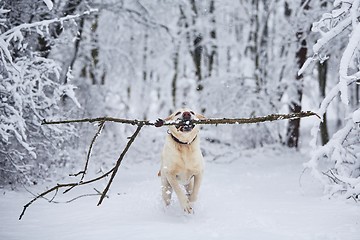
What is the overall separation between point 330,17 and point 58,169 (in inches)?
261

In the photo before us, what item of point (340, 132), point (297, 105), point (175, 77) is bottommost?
point (297, 105)

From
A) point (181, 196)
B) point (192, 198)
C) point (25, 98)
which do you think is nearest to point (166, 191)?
point (192, 198)

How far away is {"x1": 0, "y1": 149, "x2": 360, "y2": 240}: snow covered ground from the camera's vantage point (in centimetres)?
378

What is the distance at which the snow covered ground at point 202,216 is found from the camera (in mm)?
3781

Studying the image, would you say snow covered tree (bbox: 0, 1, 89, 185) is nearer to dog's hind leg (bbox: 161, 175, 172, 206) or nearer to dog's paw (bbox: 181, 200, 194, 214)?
dog's hind leg (bbox: 161, 175, 172, 206)

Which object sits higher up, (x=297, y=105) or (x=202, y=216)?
(x=297, y=105)

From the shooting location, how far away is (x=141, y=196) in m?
6.27

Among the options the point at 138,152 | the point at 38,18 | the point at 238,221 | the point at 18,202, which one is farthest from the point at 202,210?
the point at 138,152

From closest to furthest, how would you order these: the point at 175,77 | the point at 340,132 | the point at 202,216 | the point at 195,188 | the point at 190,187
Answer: the point at 202,216 < the point at 195,188 < the point at 190,187 < the point at 340,132 < the point at 175,77

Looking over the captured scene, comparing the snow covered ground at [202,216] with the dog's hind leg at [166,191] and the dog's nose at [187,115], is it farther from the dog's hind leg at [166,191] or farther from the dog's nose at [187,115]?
the dog's nose at [187,115]

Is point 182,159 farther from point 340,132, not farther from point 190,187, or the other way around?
point 340,132

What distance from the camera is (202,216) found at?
4684mm

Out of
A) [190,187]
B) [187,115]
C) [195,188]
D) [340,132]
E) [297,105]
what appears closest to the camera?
[187,115]

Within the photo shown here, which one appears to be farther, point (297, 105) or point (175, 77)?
point (175, 77)
